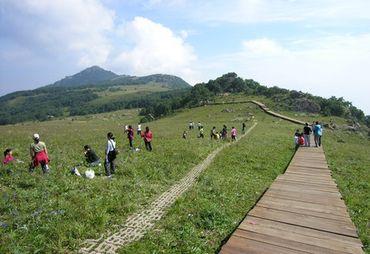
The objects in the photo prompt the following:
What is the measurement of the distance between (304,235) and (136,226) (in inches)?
257

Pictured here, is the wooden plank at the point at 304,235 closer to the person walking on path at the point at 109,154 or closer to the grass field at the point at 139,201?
the grass field at the point at 139,201

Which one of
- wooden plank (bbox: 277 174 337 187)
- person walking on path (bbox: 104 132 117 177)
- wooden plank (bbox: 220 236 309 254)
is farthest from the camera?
person walking on path (bbox: 104 132 117 177)

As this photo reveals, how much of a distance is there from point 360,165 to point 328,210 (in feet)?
60.7

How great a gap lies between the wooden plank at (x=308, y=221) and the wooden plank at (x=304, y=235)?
1.04 feet

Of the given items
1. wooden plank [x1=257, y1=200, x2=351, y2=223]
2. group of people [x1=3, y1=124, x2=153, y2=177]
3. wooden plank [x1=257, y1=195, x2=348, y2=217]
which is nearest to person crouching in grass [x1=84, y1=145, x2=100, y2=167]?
group of people [x1=3, y1=124, x2=153, y2=177]

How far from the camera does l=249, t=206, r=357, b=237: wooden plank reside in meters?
10.4

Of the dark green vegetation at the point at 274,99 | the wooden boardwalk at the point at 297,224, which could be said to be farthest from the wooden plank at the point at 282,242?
the dark green vegetation at the point at 274,99

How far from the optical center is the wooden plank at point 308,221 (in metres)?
10.4

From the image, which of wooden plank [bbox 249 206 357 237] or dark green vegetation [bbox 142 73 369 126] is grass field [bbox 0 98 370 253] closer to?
wooden plank [bbox 249 206 357 237]

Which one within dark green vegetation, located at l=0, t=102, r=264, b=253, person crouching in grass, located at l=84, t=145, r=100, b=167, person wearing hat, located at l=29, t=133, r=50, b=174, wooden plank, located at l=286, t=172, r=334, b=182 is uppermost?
person wearing hat, located at l=29, t=133, r=50, b=174

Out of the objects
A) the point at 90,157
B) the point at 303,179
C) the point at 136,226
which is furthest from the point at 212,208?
the point at 90,157

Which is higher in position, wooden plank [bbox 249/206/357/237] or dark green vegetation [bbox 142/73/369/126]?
dark green vegetation [bbox 142/73/369/126]

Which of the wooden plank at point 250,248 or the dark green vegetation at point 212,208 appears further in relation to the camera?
the dark green vegetation at point 212,208

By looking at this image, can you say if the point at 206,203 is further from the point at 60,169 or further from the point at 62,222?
the point at 60,169
